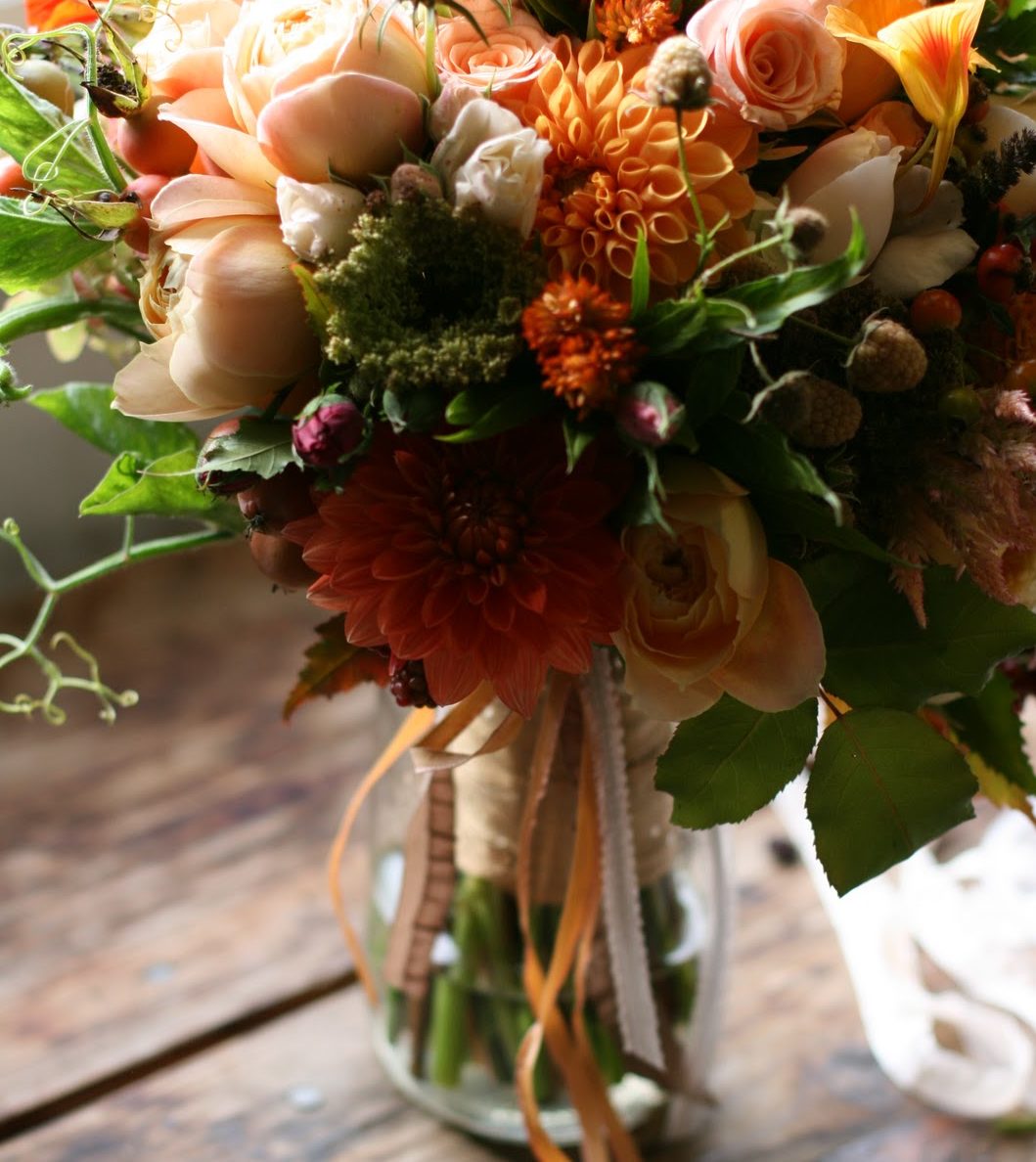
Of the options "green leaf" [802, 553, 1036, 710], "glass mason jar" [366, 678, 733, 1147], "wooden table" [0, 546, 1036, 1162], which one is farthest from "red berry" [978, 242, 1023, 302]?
"wooden table" [0, 546, 1036, 1162]

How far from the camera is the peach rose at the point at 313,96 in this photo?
17.1 inches

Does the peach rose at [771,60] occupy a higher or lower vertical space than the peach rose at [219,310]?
higher

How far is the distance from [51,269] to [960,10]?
1.16 feet

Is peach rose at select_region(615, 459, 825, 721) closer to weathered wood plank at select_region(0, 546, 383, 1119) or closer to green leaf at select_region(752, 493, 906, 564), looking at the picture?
green leaf at select_region(752, 493, 906, 564)

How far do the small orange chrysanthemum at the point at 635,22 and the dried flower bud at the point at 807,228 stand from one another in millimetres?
104

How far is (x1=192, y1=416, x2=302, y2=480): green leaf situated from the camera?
448mm

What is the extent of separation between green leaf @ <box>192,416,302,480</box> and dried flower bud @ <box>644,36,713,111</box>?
166 mm

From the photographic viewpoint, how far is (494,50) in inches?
18.2

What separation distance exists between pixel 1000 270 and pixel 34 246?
1.19 feet

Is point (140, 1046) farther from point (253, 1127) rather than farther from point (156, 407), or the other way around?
point (156, 407)

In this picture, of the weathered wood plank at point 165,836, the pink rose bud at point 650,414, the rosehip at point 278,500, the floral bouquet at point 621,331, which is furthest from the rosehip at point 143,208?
the weathered wood plank at point 165,836

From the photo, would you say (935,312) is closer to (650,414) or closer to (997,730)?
(650,414)

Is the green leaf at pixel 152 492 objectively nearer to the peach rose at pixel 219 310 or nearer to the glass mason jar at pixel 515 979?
the peach rose at pixel 219 310

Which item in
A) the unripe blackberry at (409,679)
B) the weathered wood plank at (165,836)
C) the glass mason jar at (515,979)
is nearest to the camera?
the unripe blackberry at (409,679)
